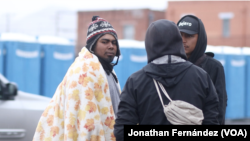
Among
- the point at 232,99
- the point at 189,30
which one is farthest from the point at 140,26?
the point at 189,30

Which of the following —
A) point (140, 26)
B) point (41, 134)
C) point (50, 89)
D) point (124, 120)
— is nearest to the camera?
point (124, 120)

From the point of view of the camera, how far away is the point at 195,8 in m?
30.3

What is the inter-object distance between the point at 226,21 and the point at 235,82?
20.0 metres

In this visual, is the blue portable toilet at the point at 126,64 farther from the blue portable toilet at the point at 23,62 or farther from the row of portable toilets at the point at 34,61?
the blue portable toilet at the point at 23,62

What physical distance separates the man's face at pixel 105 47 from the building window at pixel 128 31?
30218 millimetres

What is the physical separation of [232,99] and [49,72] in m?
6.11

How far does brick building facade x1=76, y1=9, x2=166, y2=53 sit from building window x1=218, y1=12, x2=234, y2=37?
262 inches

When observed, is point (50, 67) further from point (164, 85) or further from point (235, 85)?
→ point (164, 85)

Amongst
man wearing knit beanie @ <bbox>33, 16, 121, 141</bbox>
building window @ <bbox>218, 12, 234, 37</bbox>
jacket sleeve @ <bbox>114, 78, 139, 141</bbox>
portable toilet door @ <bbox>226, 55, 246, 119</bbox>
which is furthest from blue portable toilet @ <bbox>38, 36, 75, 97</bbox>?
building window @ <bbox>218, 12, 234, 37</bbox>

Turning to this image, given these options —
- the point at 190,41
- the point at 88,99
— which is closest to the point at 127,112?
the point at 88,99

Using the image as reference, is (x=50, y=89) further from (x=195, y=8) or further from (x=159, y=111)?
(x=195, y=8)

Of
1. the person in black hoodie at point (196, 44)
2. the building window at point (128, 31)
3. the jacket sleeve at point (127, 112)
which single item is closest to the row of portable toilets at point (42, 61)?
the person in black hoodie at point (196, 44)

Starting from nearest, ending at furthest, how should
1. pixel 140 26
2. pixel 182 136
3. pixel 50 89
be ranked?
1. pixel 182 136
2. pixel 50 89
3. pixel 140 26

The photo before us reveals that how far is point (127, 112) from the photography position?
214 cm
